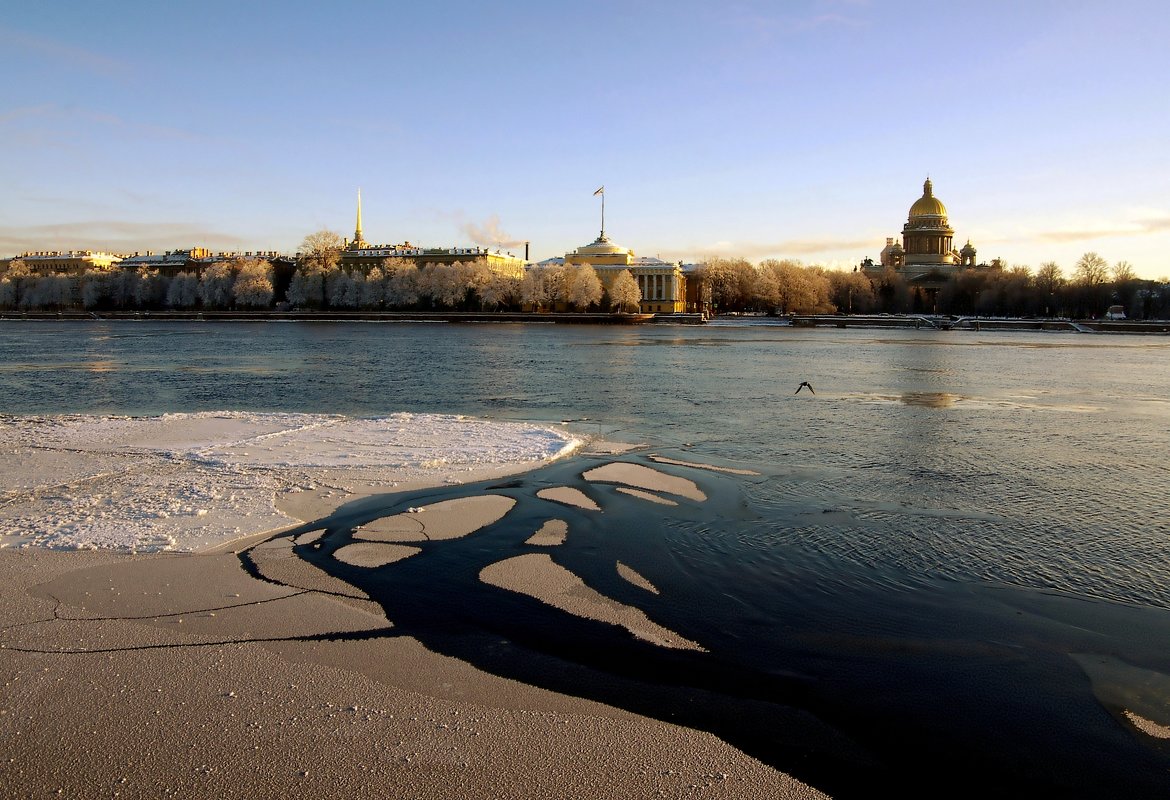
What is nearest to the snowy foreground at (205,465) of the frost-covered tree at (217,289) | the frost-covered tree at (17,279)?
the frost-covered tree at (217,289)

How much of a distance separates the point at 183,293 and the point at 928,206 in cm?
10214

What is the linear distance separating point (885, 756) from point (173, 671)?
12.0 ft

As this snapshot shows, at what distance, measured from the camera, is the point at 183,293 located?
103 m

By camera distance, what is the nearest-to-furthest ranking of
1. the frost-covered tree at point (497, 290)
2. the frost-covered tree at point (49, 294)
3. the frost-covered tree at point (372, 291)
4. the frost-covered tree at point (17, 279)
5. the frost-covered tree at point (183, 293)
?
the frost-covered tree at point (497, 290) → the frost-covered tree at point (372, 291) → the frost-covered tree at point (183, 293) → the frost-covered tree at point (49, 294) → the frost-covered tree at point (17, 279)

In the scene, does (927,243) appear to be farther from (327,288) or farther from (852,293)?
(327,288)

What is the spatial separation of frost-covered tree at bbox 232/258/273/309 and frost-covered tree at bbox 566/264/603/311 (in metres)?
35.2

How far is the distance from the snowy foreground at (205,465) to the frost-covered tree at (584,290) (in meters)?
74.7

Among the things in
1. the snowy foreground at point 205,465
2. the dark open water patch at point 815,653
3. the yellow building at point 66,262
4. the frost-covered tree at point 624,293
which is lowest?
the dark open water patch at point 815,653

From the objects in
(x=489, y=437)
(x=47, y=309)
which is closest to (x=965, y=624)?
(x=489, y=437)

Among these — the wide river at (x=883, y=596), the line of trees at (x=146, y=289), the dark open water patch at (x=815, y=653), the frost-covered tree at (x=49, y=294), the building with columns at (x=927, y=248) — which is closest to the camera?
the dark open water patch at (x=815, y=653)

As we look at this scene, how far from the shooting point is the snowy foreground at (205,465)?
750 cm

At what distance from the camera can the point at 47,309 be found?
10781 centimetres

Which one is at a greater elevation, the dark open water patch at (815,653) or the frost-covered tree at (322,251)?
the frost-covered tree at (322,251)

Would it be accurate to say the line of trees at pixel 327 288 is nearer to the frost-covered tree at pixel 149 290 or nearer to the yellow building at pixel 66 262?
the frost-covered tree at pixel 149 290
